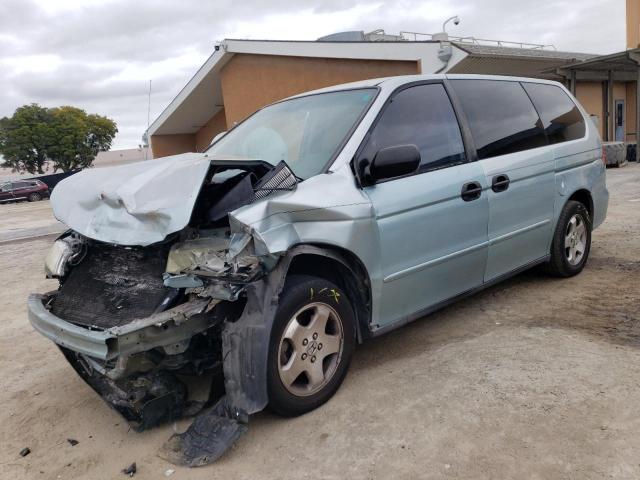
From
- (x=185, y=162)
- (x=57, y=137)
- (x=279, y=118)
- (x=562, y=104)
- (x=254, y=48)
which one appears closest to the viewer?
(x=185, y=162)

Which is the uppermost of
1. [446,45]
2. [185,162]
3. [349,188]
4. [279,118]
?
[446,45]

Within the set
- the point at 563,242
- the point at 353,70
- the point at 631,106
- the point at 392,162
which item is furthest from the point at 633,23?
the point at 392,162

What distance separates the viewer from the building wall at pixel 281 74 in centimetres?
1473

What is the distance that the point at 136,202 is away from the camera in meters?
2.95

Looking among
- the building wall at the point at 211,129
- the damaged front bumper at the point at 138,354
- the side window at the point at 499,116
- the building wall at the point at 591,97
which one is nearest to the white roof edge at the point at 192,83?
the building wall at the point at 211,129

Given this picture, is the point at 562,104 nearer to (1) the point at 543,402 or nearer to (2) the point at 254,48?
(1) the point at 543,402

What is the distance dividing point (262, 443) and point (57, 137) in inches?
2019

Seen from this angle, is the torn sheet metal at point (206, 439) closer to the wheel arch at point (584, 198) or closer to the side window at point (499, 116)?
the side window at point (499, 116)

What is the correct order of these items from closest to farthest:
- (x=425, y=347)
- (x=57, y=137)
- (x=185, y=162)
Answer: (x=185, y=162)
(x=425, y=347)
(x=57, y=137)

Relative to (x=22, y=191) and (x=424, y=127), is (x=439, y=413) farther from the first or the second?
(x=22, y=191)

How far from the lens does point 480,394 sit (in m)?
3.07

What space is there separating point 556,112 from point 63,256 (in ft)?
13.9

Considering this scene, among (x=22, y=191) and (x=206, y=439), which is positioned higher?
(x=22, y=191)

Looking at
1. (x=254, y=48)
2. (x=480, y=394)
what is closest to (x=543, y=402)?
(x=480, y=394)
